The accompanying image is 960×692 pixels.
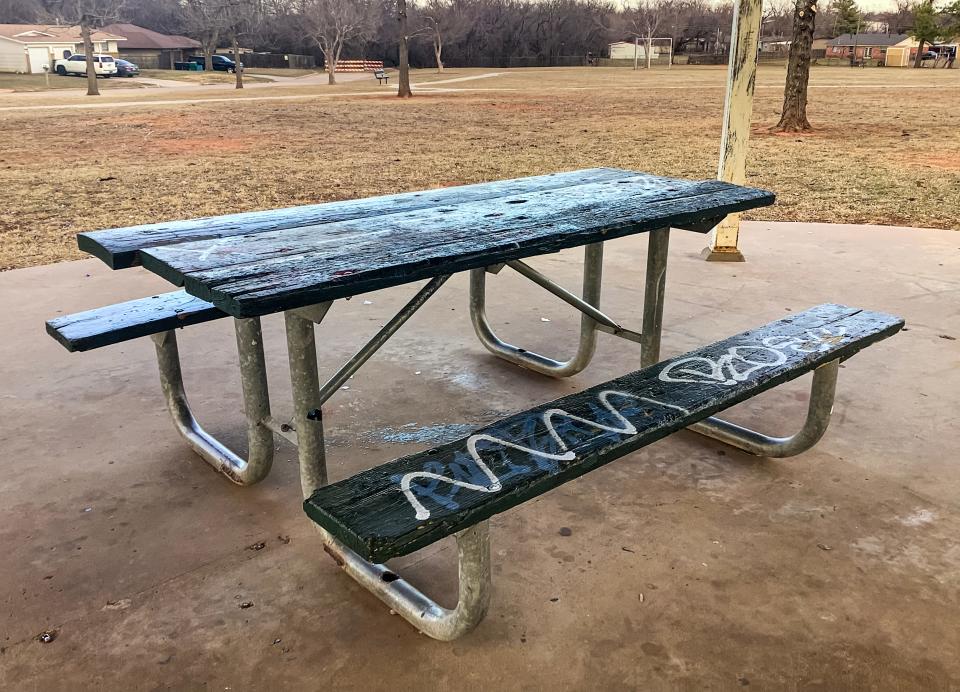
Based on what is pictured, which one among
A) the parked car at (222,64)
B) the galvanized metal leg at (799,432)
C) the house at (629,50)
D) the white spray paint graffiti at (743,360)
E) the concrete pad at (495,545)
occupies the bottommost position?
the concrete pad at (495,545)

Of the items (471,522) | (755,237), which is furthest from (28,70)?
(471,522)

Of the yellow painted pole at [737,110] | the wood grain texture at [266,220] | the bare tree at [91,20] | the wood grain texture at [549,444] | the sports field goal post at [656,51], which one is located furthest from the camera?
the sports field goal post at [656,51]

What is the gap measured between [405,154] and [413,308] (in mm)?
10748

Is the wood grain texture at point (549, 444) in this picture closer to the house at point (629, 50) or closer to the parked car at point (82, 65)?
the parked car at point (82, 65)

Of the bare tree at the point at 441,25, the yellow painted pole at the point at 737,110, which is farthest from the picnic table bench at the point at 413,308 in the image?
the bare tree at the point at 441,25

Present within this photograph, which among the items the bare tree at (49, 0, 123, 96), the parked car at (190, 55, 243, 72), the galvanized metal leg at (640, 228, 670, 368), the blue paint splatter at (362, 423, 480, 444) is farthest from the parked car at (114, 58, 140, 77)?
the galvanized metal leg at (640, 228, 670, 368)

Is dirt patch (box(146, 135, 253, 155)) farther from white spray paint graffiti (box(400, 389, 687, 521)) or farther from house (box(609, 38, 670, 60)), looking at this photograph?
house (box(609, 38, 670, 60))

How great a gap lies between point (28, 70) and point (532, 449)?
56125 mm

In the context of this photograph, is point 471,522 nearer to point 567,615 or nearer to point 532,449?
point 532,449

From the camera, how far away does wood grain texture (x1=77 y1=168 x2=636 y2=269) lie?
2332mm

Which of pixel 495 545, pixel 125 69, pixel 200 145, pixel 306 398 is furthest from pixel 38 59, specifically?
pixel 495 545

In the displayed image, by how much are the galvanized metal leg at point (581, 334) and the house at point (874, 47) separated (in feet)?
253

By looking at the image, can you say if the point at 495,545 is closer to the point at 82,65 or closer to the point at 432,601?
the point at 432,601

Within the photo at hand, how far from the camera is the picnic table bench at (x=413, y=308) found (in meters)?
1.79
